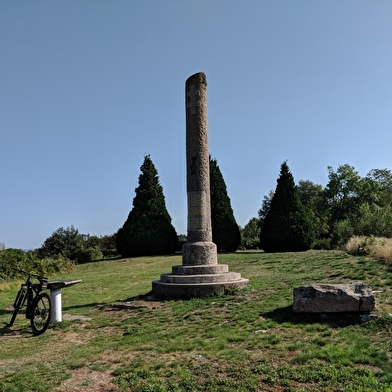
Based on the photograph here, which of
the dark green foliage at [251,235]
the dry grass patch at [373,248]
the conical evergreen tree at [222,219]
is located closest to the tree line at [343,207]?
the dark green foliage at [251,235]

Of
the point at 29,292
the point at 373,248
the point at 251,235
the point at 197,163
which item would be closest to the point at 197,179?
the point at 197,163

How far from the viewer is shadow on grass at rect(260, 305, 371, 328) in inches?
284

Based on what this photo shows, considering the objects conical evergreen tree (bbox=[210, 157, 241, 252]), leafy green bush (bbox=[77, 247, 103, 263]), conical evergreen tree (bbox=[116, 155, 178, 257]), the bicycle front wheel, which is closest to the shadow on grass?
the bicycle front wheel

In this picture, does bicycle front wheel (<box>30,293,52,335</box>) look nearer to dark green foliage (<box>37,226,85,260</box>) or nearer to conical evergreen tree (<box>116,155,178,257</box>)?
conical evergreen tree (<box>116,155,178,257</box>)

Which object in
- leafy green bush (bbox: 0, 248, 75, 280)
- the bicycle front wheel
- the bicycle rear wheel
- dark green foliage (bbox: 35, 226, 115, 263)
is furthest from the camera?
dark green foliage (bbox: 35, 226, 115, 263)

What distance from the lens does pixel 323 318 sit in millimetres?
7465

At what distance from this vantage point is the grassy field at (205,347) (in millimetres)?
5027

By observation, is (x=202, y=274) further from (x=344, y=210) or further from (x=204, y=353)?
(x=344, y=210)

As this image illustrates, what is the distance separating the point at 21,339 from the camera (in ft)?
25.4

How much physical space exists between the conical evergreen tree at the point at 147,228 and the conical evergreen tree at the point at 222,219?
3.00m

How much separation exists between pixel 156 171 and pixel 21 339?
78.7ft

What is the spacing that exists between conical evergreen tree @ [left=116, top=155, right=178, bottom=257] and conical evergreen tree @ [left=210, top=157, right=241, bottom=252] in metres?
3.00

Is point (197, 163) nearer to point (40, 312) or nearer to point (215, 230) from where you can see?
point (40, 312)

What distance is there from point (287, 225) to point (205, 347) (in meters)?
19.6
